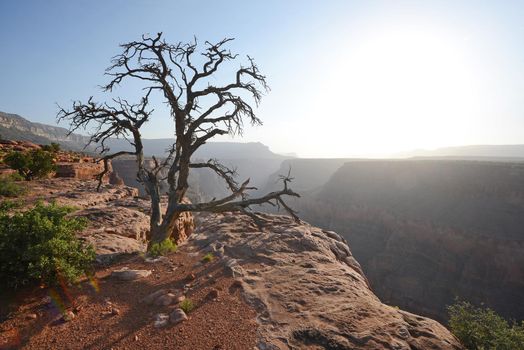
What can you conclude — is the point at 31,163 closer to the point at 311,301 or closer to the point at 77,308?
the point at 77,308

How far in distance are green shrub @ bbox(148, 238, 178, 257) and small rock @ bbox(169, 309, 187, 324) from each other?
3505 mm

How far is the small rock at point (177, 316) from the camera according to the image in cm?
524

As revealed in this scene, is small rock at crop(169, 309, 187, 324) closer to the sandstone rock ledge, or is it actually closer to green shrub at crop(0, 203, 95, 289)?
the sandstone rock ledge

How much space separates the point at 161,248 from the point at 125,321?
3775mm

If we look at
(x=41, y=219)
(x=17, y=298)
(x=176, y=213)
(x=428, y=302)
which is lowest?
(x=428, y=302)

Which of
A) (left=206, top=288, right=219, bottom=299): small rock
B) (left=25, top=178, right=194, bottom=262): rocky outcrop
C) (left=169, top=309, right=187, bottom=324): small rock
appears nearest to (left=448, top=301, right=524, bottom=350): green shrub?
(left=206, top=288, right=219, bottom=299): small rock

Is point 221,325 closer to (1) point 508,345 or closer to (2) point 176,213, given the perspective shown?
(2) point 176,213

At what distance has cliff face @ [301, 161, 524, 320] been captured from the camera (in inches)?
1463

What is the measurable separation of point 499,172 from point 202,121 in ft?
174

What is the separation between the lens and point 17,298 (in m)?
5.12

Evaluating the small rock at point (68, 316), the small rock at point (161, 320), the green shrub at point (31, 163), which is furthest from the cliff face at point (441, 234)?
the small rock at point (68, 316)

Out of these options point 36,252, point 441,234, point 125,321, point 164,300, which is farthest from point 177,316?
point 441,234

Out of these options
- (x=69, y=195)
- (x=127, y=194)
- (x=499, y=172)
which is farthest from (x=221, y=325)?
(x=499, y=172)

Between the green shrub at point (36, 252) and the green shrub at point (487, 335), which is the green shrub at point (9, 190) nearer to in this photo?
the green shrub at point (36, 252)
